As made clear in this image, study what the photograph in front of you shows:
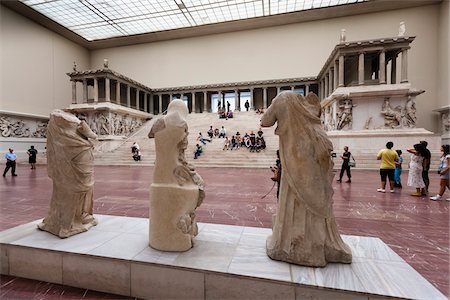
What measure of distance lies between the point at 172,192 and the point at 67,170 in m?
1.45

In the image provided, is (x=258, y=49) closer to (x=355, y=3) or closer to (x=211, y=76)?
(x=211, y=76)

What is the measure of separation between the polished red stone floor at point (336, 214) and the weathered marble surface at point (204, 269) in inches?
8.3

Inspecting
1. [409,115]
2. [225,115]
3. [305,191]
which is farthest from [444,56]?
[305,191]

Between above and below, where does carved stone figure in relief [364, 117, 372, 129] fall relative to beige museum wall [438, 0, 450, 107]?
below

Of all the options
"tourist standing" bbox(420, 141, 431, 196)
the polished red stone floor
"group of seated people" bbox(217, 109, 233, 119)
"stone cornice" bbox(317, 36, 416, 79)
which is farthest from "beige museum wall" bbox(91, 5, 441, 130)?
the polished red stone floor

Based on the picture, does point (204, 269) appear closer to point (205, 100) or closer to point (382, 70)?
point (382, 70)

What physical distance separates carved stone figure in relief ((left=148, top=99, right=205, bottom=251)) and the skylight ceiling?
2621 centimetres

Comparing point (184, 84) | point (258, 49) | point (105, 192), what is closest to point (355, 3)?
point (258, 49)

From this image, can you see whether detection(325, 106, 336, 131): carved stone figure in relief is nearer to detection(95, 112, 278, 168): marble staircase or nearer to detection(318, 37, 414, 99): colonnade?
detection(318, 37, 414, 99): colonnade

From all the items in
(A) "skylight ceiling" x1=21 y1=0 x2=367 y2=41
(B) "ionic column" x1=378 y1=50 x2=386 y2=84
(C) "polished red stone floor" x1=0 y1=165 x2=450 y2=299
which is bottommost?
(C) "polished red stone floor" x1=0 y1=165 x2=450 y2=299

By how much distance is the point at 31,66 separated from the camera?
23812 millimetres

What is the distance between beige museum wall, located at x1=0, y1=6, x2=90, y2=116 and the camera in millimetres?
21438

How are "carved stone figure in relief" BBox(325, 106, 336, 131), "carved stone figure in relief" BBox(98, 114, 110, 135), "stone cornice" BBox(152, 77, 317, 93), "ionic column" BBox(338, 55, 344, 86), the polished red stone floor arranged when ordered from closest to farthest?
the polished red stone floor, "carved stone figure in relief" BBox(325, 106, 336, 131), "ionic column" BBox(338, 55, 344, 86), "carved stone figure in relief" BBox(98, 114, 110, 135), "stone cornice" BBox(152, 77, 317, 93)

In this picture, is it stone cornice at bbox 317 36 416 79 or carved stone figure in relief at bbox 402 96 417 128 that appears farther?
stone cornice at bbox 317 36 416 79
